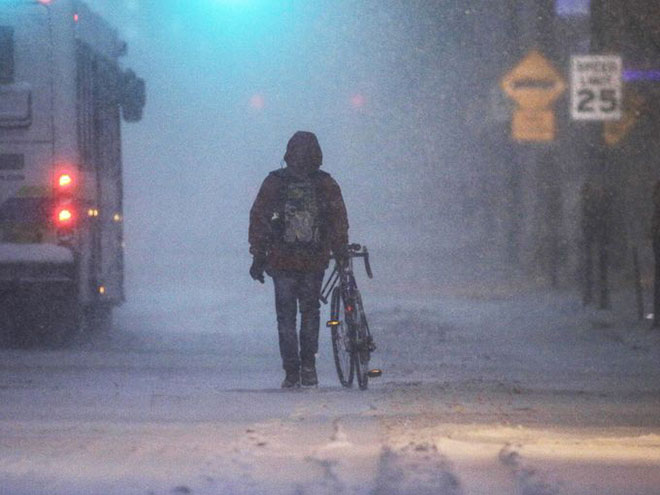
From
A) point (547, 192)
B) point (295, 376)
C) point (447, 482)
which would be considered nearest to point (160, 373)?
point (295, 376)

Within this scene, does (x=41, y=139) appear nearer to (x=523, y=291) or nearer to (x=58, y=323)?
(x=58, y=323)

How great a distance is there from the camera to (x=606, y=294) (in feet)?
60.4

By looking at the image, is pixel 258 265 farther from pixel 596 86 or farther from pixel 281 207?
pixel 596 86

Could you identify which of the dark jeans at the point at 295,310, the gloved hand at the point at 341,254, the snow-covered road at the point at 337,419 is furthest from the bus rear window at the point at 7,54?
the gloved hand at the point at 341,254

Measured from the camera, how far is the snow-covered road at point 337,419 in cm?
649

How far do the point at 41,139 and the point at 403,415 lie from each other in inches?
265

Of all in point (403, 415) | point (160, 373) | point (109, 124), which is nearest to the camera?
point (403, 415)

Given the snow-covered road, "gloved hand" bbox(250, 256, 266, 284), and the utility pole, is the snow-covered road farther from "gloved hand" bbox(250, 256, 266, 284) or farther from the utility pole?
the utility pole

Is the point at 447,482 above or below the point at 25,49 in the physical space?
below

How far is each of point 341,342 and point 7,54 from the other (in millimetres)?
5508

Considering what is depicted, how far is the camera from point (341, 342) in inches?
407

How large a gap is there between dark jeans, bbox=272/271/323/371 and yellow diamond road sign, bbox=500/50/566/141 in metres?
12.8

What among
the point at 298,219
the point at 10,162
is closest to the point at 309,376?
the point at 298,219

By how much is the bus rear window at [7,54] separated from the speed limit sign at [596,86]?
750 cm
